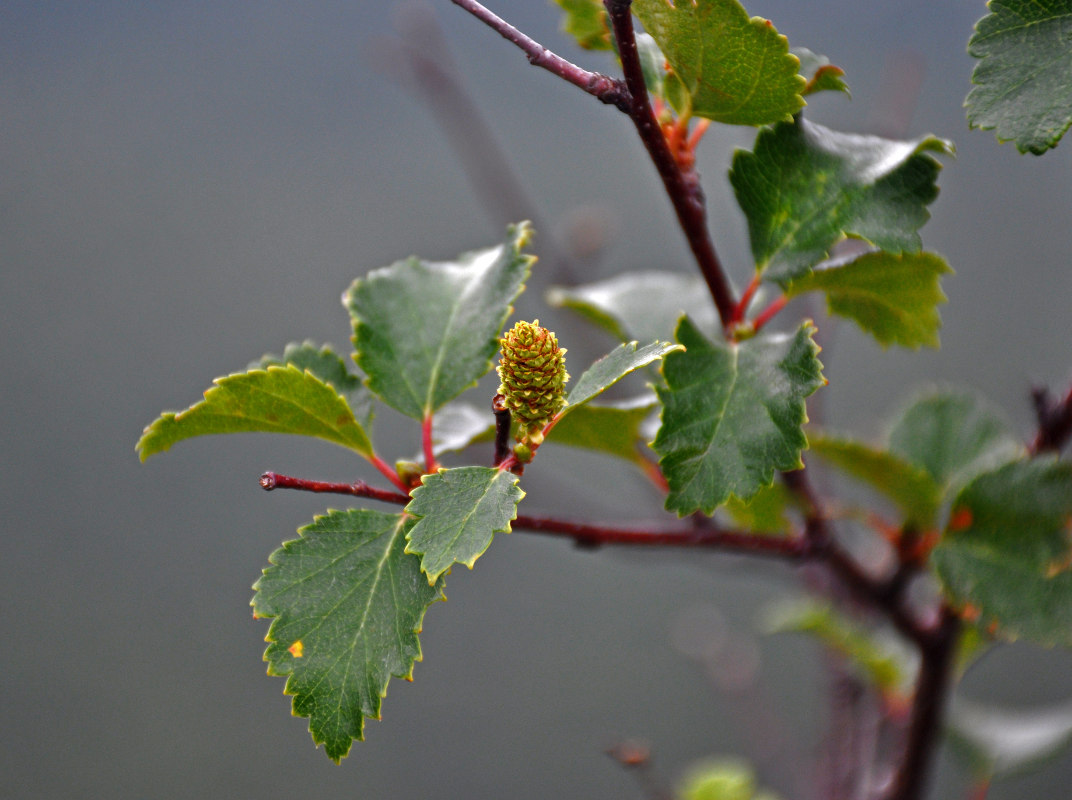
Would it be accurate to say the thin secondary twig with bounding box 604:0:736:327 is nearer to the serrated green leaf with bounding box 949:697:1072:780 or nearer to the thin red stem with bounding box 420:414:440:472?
the thin red stem with bounding box 420:414:440:472

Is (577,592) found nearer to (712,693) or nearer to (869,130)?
(712,693)

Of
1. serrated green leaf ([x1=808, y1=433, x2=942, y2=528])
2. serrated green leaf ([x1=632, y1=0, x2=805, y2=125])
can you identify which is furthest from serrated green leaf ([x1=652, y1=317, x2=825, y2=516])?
serrated green leaf ([x1=808, y1=433, x2=942, y2=528])

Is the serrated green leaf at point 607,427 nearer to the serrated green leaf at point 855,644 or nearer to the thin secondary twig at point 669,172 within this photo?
the thin secondary twig at point 669,172

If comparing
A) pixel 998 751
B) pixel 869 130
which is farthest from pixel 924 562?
pixel 869 130

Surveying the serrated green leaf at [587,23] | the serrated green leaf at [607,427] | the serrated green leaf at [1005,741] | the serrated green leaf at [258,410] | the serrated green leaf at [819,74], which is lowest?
the serrated green leaf at [1005,741]

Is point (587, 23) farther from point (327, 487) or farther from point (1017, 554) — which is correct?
point (1017, 554)

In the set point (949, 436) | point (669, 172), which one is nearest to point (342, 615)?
point (669, 172)

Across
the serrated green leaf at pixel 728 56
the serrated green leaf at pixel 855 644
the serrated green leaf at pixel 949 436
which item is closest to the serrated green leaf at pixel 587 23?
the serrated green leaf at pixel 728 56
